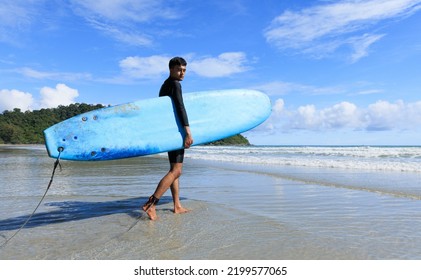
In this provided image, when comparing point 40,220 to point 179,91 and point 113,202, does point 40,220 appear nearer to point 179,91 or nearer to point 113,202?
point 113,202

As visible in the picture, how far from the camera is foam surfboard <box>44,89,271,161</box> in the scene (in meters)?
3.60

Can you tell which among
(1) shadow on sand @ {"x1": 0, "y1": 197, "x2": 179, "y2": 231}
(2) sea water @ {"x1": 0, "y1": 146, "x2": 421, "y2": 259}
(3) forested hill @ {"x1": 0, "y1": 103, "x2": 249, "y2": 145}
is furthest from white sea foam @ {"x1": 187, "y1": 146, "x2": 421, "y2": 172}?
(3) forested hill @ {"x1": 0, "y1": 103, "x2": 249, "y2": 145}

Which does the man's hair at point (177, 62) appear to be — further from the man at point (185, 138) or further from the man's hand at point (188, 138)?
the man's hand at point (188, 138)

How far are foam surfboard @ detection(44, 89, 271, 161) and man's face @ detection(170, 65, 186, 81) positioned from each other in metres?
0.27

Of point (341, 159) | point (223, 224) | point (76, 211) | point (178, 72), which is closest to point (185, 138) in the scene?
point (178, 72)

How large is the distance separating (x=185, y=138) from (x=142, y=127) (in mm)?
531

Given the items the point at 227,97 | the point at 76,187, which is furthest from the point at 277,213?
the point at 76,187

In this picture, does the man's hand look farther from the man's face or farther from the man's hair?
the man's hair

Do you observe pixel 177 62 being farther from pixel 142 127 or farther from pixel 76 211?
pixel 76 211

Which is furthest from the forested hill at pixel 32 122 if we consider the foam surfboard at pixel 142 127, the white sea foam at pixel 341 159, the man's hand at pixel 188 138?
the man's hand at pixel 188 138

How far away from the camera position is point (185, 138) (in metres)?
3.77

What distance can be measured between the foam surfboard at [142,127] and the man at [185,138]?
0.43 feet

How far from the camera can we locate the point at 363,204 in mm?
4250

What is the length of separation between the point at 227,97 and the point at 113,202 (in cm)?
211
